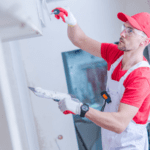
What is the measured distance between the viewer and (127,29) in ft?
3.78

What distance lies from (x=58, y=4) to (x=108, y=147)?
4.50 feet

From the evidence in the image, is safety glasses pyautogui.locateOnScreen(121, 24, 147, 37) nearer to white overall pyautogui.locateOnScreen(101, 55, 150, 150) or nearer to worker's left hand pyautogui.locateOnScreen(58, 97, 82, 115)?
white overall pyautogui.locateOnScreen(101, 55, 150, 150)

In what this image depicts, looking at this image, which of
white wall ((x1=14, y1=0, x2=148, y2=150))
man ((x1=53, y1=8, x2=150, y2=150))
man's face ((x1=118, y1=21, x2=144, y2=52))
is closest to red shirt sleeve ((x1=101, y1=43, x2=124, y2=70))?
man ((x1=53, y1=8, x2=150, y2=150))

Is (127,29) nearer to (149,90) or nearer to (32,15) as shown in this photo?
(149,90)

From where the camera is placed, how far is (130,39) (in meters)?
1.13

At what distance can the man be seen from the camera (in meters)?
1.03

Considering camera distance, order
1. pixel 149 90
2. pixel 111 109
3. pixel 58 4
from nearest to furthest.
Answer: pixel 149 90
pixel 111 109
pixel 58 4

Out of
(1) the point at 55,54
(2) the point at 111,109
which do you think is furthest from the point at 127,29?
(1) the point at 55,54

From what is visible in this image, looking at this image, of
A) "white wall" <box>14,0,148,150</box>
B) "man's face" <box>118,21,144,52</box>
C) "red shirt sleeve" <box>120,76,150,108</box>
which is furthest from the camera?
"white wall" <box>14,0,148,150</box>

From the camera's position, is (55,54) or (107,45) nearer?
(107,45)

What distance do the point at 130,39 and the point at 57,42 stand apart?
72 cm

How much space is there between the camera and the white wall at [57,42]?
1.57m

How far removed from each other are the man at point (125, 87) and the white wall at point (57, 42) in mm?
276

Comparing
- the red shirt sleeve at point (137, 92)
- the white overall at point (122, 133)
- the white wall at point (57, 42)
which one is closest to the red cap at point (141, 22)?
the white overall at point (122, 133)
